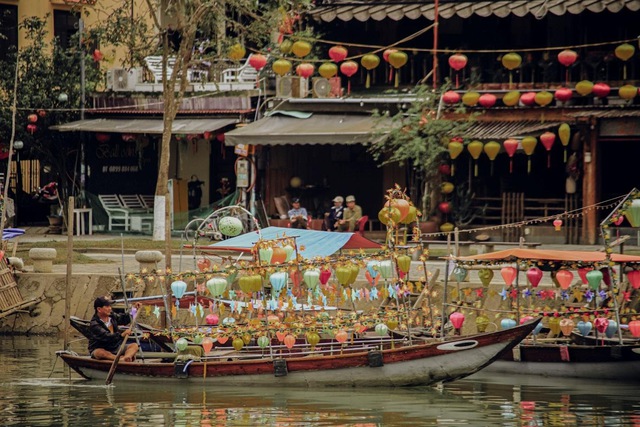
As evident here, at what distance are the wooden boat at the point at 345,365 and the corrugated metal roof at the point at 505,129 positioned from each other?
10808mm

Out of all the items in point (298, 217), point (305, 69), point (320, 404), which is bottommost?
point (320, 404)

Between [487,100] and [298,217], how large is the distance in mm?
4791

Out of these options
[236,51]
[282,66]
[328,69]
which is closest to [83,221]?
[236,51]

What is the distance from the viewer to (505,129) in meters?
34.6

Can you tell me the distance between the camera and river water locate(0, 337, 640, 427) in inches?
850

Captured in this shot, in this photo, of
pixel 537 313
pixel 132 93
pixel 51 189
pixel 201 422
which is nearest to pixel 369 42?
pixel 132 93

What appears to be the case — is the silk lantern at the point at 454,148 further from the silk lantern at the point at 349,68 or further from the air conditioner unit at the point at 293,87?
the air conditioner unit at the point at 293,87

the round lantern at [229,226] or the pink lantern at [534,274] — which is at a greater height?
the round lantern at [229,226]

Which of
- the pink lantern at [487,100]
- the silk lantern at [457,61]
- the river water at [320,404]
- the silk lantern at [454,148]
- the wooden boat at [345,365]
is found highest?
the silk lantern at [457,61]

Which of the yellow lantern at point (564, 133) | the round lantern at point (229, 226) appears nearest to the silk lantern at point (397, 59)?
the yellow lantern at point (564, 133)

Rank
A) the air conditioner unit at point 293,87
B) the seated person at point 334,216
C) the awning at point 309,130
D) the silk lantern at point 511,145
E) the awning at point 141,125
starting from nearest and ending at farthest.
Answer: the silk lantern at point 511,145, the awning at point 309,130, the seated person at point 334,216, the air conditioner unit at point 293,87, the awning at point 141,125

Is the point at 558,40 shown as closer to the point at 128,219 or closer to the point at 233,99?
the point at 233,99

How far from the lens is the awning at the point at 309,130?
35.0m

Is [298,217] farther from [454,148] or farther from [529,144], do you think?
[529,144]
